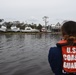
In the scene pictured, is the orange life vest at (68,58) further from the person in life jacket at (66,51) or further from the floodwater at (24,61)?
the floodwater at (24,61)

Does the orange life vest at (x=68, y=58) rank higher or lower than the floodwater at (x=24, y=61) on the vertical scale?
higher

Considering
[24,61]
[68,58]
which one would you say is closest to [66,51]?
[68,58]

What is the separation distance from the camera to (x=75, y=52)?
3109 millimetres

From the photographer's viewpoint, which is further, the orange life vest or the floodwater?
the floodwater

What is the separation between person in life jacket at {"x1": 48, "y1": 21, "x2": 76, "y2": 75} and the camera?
309 centimetres

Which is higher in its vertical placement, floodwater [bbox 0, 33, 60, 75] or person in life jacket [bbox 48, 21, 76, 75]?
person in life jacket [bbox 48, 21, 76, 75]

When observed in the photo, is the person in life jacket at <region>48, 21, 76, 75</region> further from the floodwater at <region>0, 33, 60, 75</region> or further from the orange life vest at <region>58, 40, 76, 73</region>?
the floodwater at <region>0, 33, 60, 75</region>

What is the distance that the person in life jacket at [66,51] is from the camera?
3.09 meters

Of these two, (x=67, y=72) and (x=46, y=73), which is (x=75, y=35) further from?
(x=46, y=73)

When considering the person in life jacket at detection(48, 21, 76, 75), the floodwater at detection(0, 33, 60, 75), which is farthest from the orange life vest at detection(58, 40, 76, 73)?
the floodwater at detection(0, 33, 60, 75)

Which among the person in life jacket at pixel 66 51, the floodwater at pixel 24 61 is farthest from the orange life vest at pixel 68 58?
the floodwater at pixel 24 61

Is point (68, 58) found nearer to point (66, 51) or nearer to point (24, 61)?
point (66, 51)

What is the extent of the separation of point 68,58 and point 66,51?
4.5 inches

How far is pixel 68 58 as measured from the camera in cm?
311
